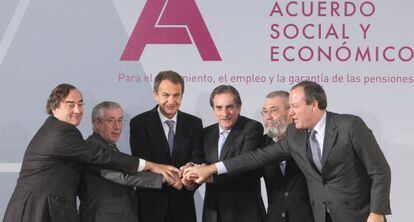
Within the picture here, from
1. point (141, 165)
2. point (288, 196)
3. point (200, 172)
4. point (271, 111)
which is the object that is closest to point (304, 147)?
point (288, 196)

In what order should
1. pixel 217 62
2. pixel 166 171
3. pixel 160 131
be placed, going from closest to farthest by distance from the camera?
pixel 166 171, pixel 160 131, pixel 217 62

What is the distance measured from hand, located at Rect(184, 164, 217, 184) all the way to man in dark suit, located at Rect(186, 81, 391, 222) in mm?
508

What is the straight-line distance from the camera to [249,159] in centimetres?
383

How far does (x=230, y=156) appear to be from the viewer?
396 centimetres

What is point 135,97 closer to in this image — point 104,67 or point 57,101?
point 104,67

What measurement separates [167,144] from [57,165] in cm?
72

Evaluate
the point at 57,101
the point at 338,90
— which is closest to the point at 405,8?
the point at 338,90

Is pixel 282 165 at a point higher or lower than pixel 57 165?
higher

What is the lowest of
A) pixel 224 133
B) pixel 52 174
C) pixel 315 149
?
pixel 52 174

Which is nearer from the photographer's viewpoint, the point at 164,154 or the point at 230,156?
the point at 230,156

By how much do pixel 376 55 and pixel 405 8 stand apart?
0.41 m

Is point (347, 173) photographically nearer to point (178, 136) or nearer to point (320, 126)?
point (320, 126)

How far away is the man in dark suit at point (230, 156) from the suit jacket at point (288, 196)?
12cm

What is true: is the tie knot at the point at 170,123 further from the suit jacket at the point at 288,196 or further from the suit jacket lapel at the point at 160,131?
the suit jacket at the point at 288,196
